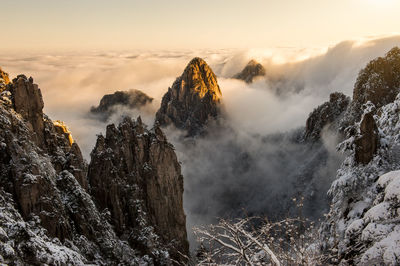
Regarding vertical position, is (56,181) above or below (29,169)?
below

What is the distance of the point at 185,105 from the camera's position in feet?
550

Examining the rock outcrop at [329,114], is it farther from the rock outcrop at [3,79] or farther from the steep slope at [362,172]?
the rock outcrop at [3,79]

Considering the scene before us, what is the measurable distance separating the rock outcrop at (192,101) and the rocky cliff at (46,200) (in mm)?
122458

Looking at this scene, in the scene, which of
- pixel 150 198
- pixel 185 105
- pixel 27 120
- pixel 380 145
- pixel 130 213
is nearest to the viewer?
pixel 380 145

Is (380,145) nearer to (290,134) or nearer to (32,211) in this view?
(32,211)

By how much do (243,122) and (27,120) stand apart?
166836 millimetres

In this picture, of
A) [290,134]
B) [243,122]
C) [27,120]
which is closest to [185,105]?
[243,122]

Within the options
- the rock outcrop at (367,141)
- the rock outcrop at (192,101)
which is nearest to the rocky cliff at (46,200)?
the rock outcrop at (367,141)

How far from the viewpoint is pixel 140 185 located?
49375mm

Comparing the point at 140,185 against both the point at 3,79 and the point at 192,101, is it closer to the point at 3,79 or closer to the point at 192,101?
Answer: the point at 3,79

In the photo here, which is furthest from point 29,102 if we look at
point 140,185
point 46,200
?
point 140,185

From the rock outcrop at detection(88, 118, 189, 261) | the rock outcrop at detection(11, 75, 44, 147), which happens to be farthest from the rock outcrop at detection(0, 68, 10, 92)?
the rock outcrop at detection(88, 118, 189, 261)

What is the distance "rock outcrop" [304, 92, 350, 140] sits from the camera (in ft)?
264

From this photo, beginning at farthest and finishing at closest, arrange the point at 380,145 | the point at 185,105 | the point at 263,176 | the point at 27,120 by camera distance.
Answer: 1. the point at 185,105
2. the point at 263,176
3. the point at 27,120
4. the point at 380,145
